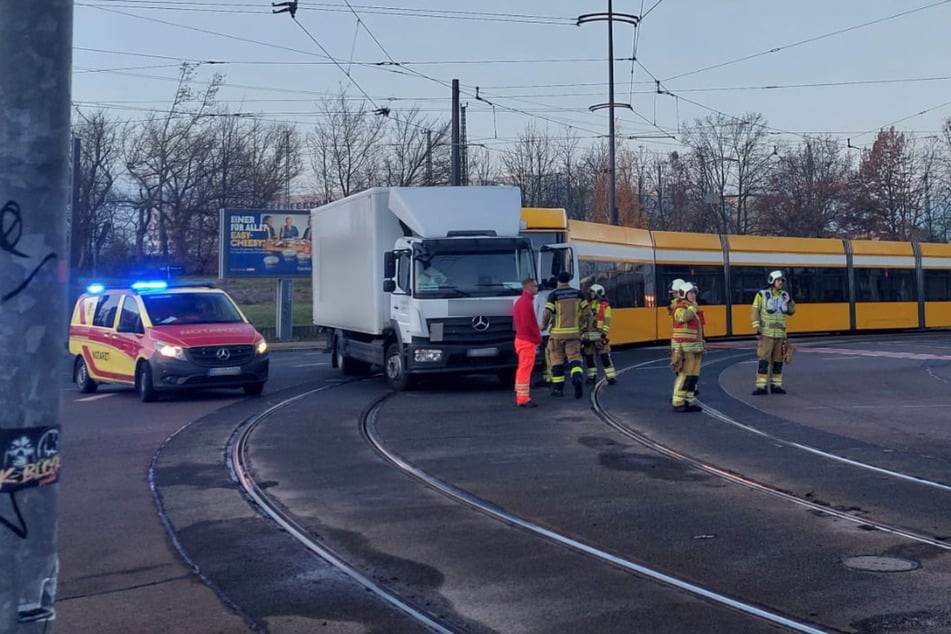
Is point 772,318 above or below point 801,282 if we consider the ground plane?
below

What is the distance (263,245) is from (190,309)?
65.9ft

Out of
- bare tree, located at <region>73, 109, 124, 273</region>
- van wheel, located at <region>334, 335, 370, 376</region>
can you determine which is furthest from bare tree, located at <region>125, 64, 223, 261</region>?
van wheel, located at <region>334, 335, 370, 376</region>

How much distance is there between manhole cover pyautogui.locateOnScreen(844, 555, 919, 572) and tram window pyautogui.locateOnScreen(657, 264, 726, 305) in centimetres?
2392

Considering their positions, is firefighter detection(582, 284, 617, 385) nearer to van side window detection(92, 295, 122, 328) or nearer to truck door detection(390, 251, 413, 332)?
truck door detection(390, 251, 413, 332)

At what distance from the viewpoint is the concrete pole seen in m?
3.15

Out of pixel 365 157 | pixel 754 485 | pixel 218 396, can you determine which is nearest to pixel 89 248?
pixel 365 157

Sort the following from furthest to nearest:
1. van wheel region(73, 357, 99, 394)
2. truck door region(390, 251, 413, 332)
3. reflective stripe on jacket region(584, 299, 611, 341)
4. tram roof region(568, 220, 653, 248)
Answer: tram roof region(568, 220, 653, 248)
van wheel region(73, 357, 99, 394)
reflective stripe on jacket region(584, 299, 611, 341)
truck door region(390, 251, 413, 332)

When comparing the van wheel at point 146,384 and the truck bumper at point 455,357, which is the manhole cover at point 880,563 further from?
the van wheel at point 146,384

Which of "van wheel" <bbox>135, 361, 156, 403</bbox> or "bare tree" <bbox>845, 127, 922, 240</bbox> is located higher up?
"bare tree" <bbox>845, 127, 922, 240</bbox>

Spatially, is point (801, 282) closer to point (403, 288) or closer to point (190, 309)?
point (403, 288)

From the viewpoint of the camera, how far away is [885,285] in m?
37.8

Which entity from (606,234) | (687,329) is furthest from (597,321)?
(606,234)

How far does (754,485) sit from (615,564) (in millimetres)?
3110

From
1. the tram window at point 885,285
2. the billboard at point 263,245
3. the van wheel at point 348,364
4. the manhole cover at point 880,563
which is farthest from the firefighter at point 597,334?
the billboard at point 263,245
